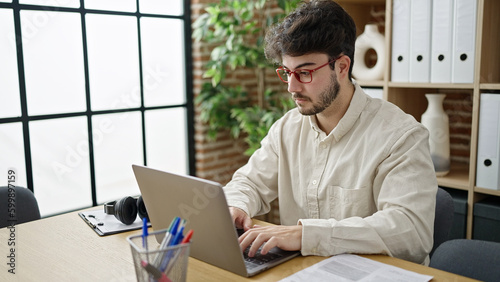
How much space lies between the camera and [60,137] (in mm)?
2568

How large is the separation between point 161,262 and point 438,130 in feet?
5.81

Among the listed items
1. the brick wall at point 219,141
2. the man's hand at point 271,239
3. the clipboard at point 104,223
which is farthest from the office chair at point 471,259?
the brick wall at point 219,141

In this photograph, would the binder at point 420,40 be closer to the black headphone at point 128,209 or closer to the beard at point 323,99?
the beard at point 323,99

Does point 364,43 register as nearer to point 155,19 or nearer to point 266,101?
point 266,101

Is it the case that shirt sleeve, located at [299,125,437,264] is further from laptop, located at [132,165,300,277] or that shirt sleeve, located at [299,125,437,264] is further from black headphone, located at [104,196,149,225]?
black headphone, located at [104,196,149,225]

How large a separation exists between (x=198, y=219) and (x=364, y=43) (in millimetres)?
1739

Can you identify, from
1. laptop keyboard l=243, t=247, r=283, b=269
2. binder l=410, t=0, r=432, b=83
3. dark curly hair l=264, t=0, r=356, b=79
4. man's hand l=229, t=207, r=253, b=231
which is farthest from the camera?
binder l=410, t=0, r=432, b=83

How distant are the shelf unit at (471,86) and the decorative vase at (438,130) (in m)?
0.06

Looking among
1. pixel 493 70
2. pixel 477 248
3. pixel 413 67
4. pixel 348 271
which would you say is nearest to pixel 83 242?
pixel 348 271

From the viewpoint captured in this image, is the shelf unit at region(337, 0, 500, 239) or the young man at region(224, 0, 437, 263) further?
the shelf unit at region(337, 0, 500, 239)

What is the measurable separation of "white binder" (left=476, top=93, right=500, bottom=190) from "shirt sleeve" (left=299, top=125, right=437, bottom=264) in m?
0.81

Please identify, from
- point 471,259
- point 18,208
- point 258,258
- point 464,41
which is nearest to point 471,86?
point 464,41

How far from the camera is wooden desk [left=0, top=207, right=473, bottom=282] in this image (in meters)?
1.10

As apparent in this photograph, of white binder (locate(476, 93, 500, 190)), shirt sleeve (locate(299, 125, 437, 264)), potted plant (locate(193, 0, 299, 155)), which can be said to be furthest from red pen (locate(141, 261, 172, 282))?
potted plant (locate(193, 0, 299, 155))
